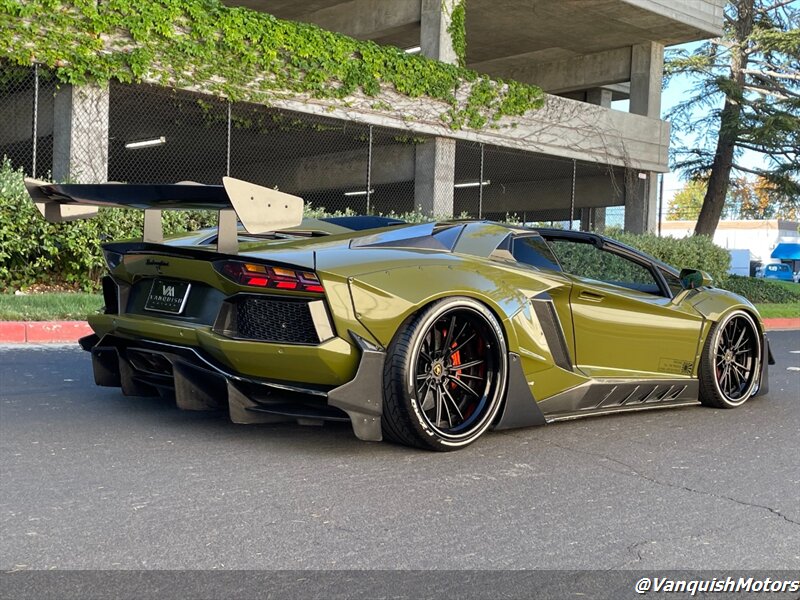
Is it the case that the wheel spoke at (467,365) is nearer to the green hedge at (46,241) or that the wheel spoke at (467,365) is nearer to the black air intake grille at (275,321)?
the black air intake grille at (275,321)

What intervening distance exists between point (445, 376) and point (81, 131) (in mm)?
12193

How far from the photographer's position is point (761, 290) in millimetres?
25969

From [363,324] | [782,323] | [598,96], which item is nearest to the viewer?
[363,324]

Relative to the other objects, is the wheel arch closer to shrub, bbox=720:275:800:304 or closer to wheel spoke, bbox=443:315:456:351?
wheel spoke, bbox=443:315:456:351

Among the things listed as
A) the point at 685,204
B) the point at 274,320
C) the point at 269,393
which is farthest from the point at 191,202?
the point at 685,204

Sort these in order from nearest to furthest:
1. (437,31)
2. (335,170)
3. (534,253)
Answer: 1. (534,253)
2. (437,31)
3. (335,170)

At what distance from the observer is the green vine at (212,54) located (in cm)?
1423

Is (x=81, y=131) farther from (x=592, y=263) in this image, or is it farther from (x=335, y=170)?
(x=335, y=170)

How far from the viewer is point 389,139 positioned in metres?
21.8

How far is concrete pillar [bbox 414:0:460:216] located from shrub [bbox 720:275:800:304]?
8.72 m

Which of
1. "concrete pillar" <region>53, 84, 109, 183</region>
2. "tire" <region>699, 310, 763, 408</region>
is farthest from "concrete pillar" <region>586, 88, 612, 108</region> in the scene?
"tire" <region>699, 310, 763, 408</region>

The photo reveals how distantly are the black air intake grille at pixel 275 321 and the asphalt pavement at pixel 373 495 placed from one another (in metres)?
0.58

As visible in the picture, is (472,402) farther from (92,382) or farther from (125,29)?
(125,29)

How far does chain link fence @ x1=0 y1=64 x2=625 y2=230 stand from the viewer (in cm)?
1528
